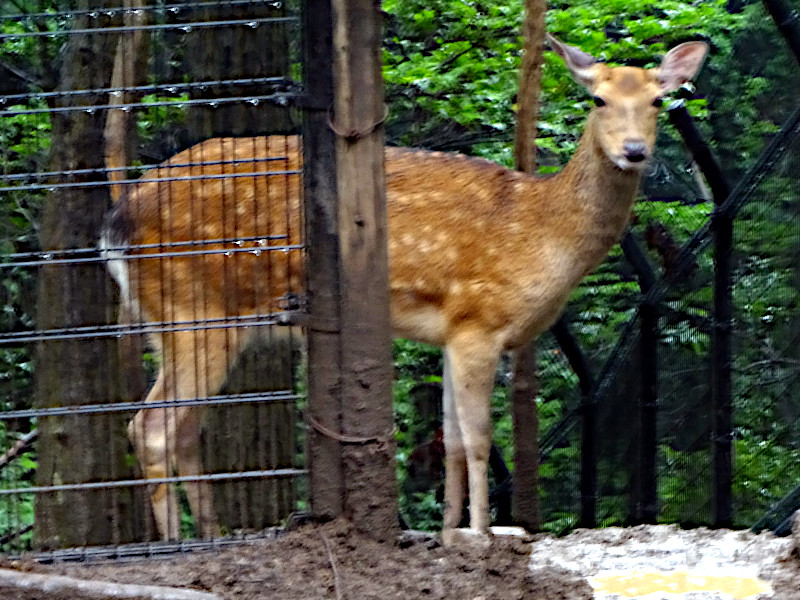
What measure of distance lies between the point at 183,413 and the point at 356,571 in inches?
75.9

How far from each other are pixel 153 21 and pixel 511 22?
254 centimetres

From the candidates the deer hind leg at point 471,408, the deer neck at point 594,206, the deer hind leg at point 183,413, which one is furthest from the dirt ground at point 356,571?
the deer neck at point 594,206

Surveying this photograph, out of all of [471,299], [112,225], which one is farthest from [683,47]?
[112,225]

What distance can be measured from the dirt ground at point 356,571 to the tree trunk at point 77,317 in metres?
2.76

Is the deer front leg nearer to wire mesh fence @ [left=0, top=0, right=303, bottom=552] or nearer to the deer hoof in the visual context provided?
the deer hoof

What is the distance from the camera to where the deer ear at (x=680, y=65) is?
21.2 ft

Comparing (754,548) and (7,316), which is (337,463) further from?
(7,316)

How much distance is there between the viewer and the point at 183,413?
21.0ft

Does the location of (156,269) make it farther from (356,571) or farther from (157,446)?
(356,571)

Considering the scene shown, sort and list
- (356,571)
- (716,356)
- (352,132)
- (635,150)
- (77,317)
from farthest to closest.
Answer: (77,317), (716,356), (635,150), (352,132), (356,571)

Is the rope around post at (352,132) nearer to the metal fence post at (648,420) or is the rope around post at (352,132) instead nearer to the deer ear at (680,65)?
the deer ear at (680,65)

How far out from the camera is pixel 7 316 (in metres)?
9.08

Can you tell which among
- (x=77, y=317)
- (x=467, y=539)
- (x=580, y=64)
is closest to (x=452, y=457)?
(x=467, y=539)

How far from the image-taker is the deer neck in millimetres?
6465
